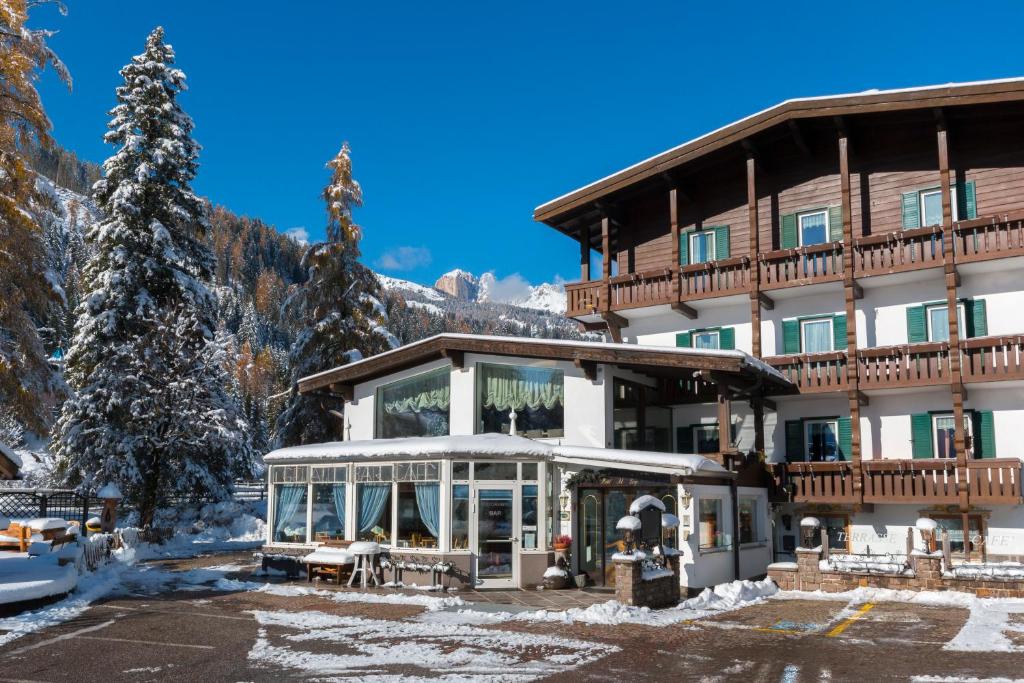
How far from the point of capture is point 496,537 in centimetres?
1838

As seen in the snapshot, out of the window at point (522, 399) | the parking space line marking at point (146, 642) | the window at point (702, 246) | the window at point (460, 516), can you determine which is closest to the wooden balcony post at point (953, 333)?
the window at point (702, 246)

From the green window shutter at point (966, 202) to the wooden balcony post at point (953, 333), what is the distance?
27.2 inches

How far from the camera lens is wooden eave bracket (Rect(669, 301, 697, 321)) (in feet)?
79.9

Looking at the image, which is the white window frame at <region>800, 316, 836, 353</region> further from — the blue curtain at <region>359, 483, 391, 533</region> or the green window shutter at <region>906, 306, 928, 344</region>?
the blue curtain at <region>359, 483, 391, 533</region>

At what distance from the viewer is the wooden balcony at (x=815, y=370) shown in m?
21.5

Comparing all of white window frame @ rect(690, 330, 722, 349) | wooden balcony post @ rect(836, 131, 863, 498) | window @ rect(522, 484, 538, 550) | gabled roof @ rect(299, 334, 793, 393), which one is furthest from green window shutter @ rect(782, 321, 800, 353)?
window @ rect(522, 484, 538, 550)

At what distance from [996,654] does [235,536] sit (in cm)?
2712

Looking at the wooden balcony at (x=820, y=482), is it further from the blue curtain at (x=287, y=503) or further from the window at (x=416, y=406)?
the blue curtain at (x=287, y=503)

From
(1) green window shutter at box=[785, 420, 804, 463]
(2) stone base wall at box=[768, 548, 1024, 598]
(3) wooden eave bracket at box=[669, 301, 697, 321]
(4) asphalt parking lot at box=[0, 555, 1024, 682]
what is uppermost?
(3) wooden eave bracket at box=[669, 301, 697, 321]

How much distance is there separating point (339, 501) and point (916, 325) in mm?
14941

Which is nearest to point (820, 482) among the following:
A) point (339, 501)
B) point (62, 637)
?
point (339, 501)

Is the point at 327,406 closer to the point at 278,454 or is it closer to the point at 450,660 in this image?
the point at 278,454

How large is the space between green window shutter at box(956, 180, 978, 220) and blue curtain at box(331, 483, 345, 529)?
16457 mm

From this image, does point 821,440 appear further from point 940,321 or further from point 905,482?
point 940,321
